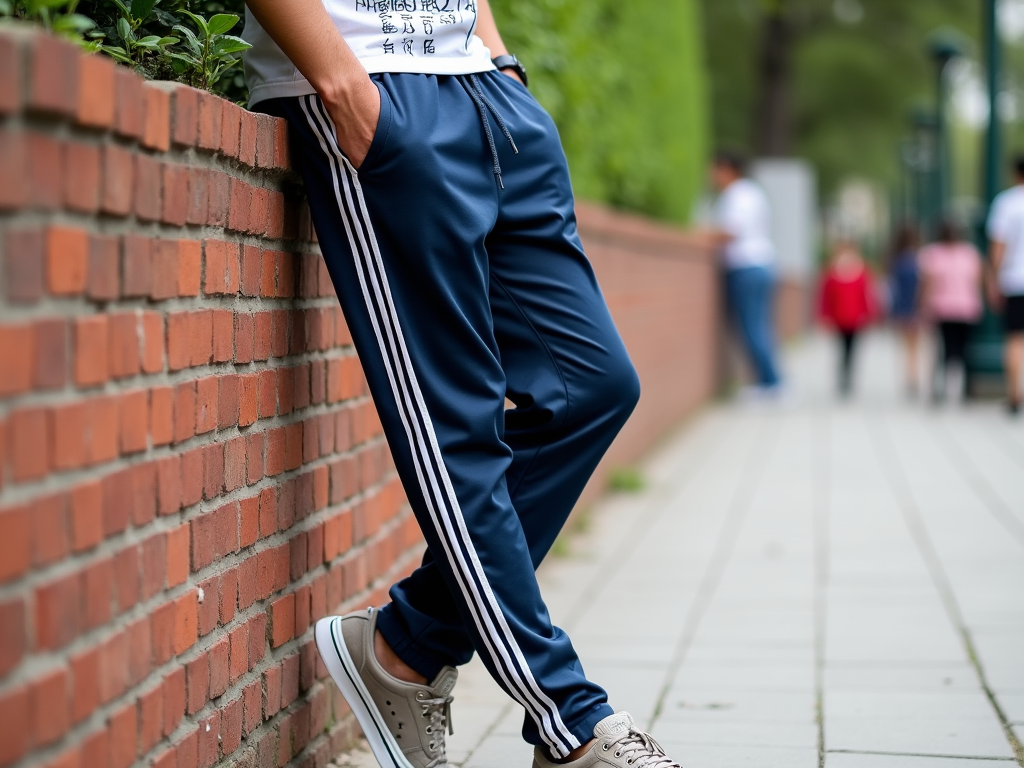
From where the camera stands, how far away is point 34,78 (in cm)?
145

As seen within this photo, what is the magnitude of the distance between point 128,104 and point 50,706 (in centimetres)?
77

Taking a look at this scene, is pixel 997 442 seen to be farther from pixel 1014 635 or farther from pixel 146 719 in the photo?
pixel 146 719

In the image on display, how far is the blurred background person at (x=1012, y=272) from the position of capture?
9.78 m

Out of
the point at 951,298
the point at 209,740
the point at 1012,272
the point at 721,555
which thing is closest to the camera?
the point at 209,740

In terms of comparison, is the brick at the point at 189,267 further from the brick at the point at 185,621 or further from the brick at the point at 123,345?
the brick at the point at 185,621

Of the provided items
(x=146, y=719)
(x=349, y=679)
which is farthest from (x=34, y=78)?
(x=349, y=679)

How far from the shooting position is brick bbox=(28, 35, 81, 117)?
144 cm

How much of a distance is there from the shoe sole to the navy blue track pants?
0.20 meters

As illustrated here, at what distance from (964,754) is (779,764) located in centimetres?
41

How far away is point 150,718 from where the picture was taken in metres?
1.87

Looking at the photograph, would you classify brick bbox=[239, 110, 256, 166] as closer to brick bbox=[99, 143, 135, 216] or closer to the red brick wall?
the red brick wall

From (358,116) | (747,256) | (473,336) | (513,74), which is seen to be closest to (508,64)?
(513,74)

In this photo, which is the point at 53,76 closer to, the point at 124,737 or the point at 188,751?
the point at 124,737

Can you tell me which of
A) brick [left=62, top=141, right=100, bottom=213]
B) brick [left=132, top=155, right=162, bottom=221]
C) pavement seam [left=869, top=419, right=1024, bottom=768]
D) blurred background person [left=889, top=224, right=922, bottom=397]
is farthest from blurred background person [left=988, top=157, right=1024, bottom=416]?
brick [left=62, top=141, right=100, bottom=213]
